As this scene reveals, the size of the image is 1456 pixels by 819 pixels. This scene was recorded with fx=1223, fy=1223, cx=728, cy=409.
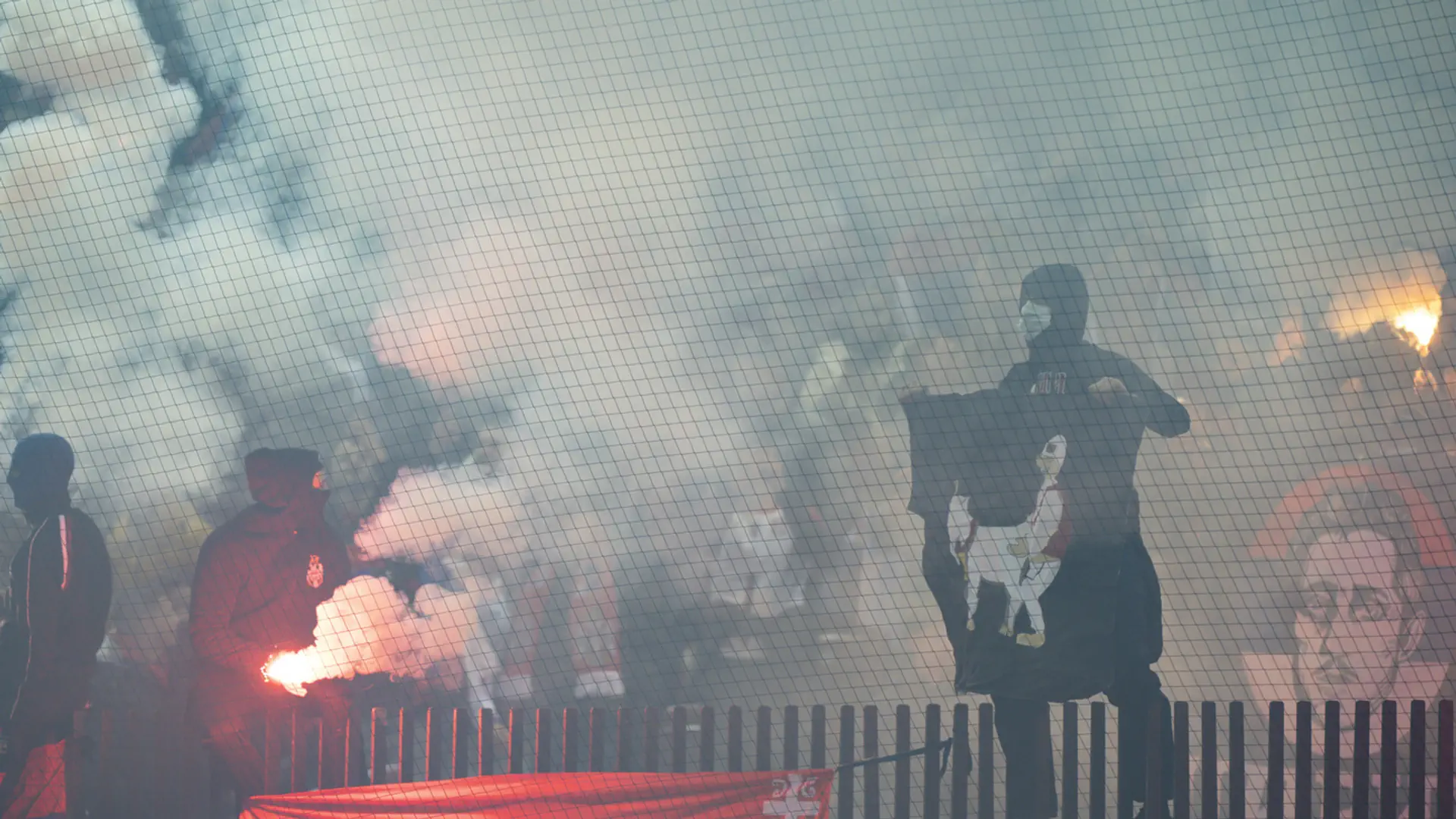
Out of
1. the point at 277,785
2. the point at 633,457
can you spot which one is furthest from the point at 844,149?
the point at 277,785

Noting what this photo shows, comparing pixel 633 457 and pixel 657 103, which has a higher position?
pixel 657 103

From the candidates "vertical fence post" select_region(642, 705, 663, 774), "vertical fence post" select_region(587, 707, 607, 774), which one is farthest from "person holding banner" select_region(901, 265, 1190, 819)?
"vertical fence post" select_region(587, 707, 607, 774)

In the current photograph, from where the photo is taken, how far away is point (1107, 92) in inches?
290

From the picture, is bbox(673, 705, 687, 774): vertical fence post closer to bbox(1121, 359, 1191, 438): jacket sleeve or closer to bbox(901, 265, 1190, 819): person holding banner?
bbox(901, 265, 1190, 819): person holding banner

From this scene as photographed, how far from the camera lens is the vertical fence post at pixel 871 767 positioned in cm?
477

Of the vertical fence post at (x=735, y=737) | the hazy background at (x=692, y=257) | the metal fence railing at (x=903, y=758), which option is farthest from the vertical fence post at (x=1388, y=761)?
the hazy background at (x=692, y=257)

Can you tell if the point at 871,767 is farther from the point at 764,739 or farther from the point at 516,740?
the point at 516,740

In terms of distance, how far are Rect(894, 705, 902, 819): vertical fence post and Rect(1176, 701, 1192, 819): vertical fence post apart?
974mm

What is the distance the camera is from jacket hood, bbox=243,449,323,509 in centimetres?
623

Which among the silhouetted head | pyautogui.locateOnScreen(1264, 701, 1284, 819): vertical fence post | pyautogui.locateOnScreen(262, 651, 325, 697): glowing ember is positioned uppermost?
the silhouetted head

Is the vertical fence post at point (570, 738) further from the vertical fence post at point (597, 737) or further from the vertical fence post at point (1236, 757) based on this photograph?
the vertical fence post at point (1236, 757)

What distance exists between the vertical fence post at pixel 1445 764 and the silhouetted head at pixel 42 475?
Result: 5945 mm

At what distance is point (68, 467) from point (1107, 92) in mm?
6108

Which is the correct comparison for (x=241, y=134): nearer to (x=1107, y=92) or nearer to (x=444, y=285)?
(x=444, y=285)
